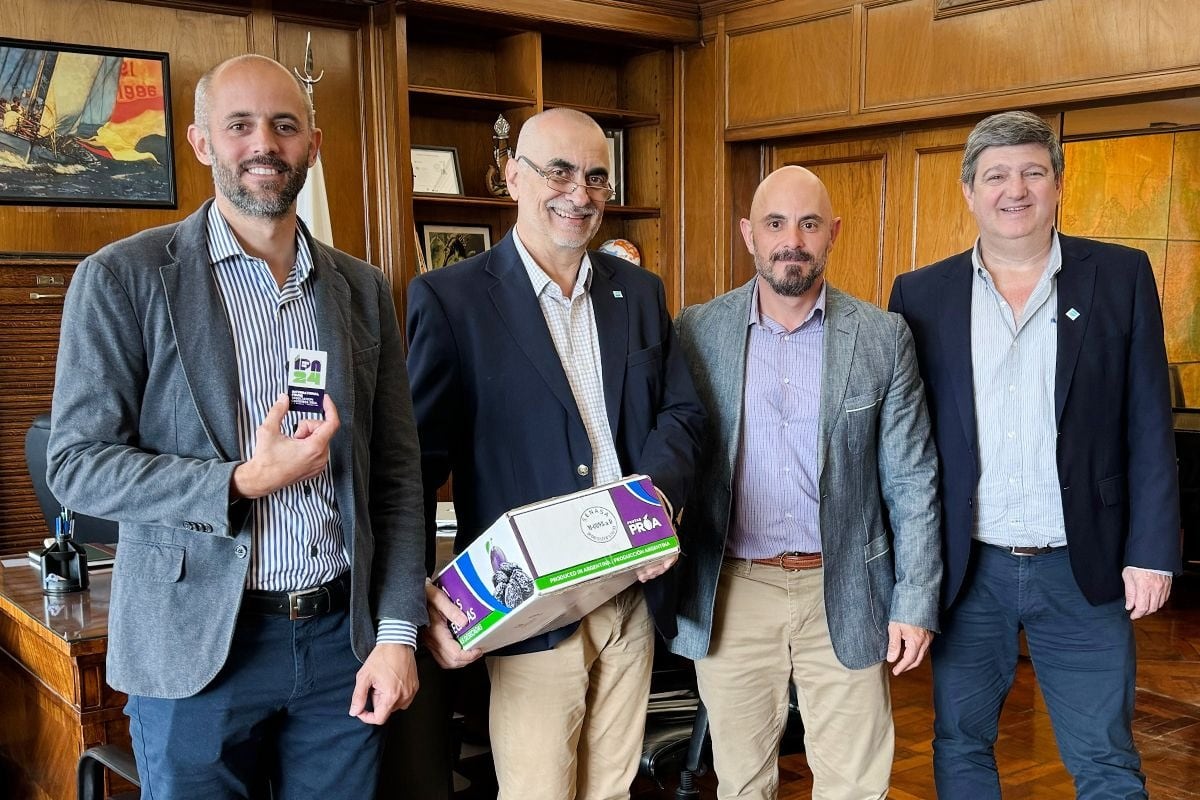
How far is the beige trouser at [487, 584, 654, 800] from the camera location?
6.86 ft

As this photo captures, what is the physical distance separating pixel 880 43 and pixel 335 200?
256 centimetres

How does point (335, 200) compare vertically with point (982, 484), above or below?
above

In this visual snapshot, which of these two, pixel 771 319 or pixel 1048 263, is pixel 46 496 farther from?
pixel 1048 263

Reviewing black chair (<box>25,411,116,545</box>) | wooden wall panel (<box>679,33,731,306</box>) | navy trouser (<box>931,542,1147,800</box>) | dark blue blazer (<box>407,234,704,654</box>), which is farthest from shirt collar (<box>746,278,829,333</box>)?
wooden wall panel (<box>679,33,731,306</box>)

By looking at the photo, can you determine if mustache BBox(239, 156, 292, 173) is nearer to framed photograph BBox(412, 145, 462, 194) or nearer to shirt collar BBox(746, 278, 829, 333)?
shirt collar BBox(746, 278, 829, 333)

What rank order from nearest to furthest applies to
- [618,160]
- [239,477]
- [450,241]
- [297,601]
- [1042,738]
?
[239,477] → [297,601] → [1042,738] → [450,241] → [618,160]

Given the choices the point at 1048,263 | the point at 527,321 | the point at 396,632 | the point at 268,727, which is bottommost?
the point at 268,727

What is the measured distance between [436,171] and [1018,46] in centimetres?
265

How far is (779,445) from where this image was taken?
2.34 meters

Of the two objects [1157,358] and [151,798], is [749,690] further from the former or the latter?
[151,798]

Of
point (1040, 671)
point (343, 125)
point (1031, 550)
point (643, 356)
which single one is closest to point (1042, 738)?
point (1040, 671)

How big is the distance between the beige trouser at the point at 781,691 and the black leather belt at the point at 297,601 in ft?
3.30

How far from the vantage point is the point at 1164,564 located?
2266mm

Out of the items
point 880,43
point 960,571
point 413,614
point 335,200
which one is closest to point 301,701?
point 413,614
